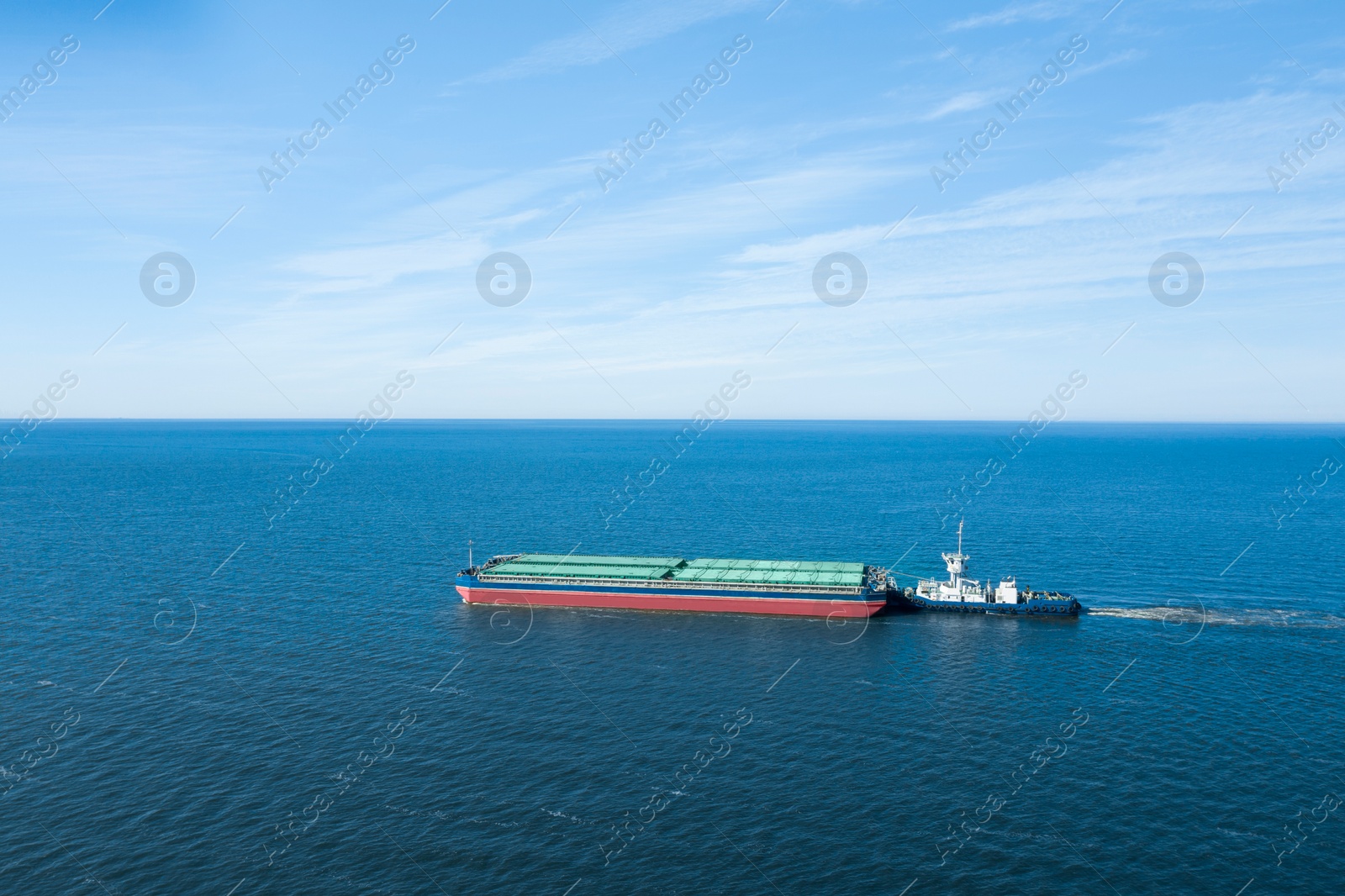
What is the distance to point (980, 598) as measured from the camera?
4508 inches

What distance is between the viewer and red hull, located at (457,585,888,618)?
11125cm

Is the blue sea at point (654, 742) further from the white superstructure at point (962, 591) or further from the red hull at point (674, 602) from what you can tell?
the white superstructure at point (962, 591)

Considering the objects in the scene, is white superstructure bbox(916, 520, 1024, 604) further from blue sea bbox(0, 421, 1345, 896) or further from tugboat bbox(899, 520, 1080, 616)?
blue sea bbox(0, 421, 1345, 896)

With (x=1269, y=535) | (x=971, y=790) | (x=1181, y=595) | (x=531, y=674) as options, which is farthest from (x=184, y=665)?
(x=1269, y=535)

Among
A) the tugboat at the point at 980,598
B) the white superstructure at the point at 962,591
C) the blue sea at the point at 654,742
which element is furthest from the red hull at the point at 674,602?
the white superstructure at the point at 962,591

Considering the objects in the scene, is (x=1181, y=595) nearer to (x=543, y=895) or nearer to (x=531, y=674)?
(x=531, y=674)

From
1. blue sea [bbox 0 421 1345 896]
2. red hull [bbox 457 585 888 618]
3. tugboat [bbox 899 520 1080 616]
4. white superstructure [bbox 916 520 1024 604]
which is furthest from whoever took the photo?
white superstructure [bbox 916 520 1024 604]

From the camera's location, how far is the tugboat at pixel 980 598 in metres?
110

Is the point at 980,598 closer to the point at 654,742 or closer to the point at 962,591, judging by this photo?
the point at 962,591

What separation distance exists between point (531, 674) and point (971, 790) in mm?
47644

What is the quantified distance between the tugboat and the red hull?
8955 mm

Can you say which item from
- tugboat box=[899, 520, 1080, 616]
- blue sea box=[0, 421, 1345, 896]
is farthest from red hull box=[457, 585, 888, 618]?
tugboat box=[899, 520, 1080, 616]

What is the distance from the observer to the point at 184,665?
87.7 meters

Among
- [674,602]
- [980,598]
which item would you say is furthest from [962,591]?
[674,602]
